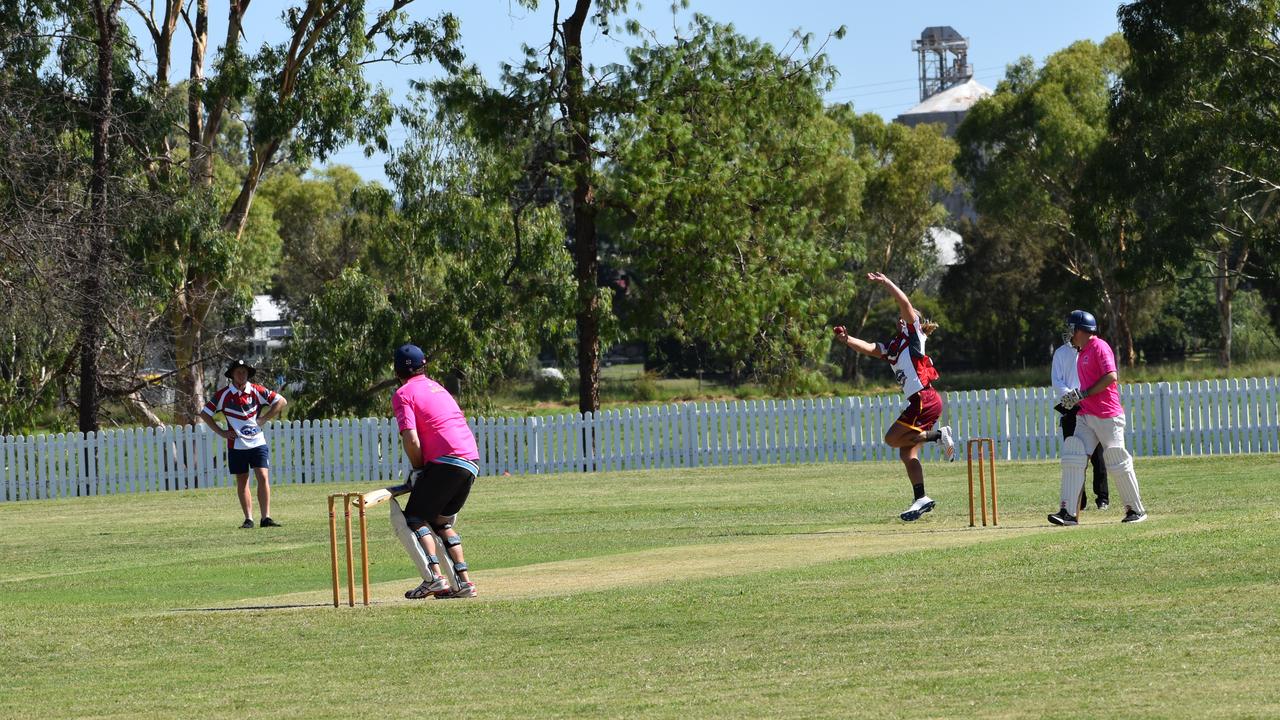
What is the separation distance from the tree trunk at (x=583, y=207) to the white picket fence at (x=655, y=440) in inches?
122

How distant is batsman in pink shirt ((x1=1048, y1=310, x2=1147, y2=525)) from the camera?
1359cm

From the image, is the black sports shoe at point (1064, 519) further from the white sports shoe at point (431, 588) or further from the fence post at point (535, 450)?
the fence post at point (535, 450)

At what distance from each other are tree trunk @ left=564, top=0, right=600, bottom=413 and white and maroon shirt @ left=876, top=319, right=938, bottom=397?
16.7 meters

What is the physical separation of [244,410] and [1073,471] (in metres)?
8.19

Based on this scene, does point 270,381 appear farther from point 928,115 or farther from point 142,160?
point 928,115

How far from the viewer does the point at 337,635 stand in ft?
31.7

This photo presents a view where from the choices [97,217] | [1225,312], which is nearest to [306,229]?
[1225,312]

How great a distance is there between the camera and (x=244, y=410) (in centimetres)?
1716

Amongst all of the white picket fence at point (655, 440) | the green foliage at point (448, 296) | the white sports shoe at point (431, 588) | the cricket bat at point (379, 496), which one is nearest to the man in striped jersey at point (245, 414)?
the white sports shoe at point (431, 588)

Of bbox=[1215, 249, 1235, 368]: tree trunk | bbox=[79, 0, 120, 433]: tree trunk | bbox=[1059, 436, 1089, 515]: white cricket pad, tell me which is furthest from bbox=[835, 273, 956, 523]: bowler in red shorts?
bbox=[1215, 249, 1235, 368]: tree trunk

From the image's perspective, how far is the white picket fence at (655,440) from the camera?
27.2 metres

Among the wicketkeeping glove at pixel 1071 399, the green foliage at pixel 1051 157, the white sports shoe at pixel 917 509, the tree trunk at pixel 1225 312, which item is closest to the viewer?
the wicketkeeping glove at pixel 1071 399

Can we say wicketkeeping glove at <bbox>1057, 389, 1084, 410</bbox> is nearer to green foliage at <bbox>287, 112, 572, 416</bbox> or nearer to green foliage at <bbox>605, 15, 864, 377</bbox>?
green foliage at <bbox>605, 15, 864, 377</bbox>

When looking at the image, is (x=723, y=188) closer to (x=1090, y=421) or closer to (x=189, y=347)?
(x=189, y=347)
